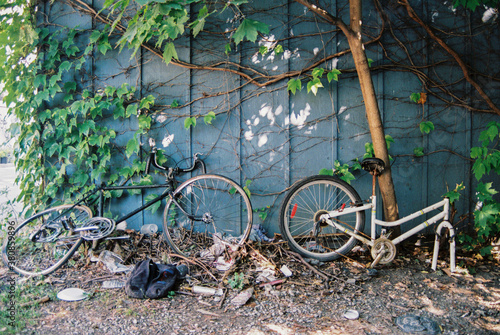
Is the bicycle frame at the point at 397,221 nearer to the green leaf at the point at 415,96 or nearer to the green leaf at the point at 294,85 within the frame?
the green leaf at the point at 415,96

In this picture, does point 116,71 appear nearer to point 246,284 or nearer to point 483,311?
point 246,284

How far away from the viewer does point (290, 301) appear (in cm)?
266

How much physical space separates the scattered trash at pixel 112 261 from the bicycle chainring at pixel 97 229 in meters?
0.21

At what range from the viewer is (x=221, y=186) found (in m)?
3.83

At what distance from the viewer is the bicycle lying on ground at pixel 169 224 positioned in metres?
3.32

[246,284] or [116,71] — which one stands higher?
[116,71]

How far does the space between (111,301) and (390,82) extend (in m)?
3.37

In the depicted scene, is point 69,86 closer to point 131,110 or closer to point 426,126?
point 131,110

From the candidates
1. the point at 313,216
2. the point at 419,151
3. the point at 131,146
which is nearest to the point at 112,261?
the point at 131,146

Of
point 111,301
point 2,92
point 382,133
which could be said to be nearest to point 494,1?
point 382,133

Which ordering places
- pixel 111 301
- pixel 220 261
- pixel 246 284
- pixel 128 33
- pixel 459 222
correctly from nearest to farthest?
1. pixel 128 33
2. pixel 111 301
3. pixel 246 284
4. pixel 220 261
5. pixel 459 222

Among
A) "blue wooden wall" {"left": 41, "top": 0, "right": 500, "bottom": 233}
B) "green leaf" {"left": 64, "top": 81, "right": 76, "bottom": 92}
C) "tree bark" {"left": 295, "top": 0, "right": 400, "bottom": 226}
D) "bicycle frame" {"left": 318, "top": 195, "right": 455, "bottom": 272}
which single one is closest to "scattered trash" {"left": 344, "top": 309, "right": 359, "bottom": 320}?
"bicycle frame" {"left": 318, "top": 195, "right": 455, "bottom": 272}

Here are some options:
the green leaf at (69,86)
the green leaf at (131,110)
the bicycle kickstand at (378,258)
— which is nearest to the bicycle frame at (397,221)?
the bicycle kickstand at (378,258)

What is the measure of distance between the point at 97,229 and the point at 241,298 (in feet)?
5.20
